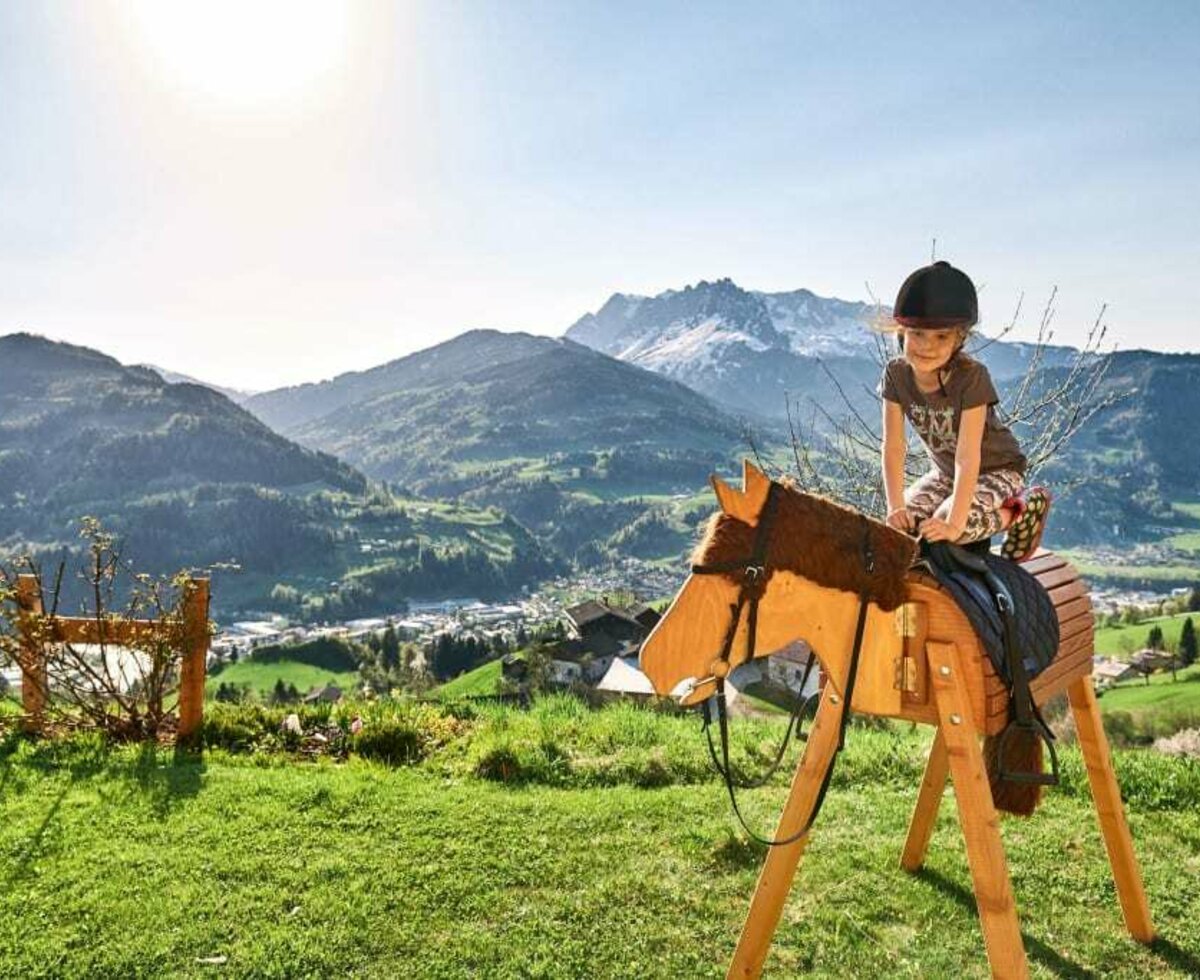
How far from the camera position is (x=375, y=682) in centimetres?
6025

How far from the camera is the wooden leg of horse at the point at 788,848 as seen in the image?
3467 mm

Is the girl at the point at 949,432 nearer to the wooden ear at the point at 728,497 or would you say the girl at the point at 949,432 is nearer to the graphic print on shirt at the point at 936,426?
the graphic print on shirt at the point at 936,426

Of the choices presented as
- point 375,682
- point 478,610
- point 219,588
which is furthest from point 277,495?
point 375,682

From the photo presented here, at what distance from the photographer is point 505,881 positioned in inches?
207

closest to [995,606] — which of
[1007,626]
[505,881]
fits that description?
[1007,626]

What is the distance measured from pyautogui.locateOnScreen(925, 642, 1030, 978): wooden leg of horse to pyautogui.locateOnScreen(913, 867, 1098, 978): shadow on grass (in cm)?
148

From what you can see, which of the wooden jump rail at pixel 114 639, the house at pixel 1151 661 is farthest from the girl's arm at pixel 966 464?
the house at pixel 1151 661

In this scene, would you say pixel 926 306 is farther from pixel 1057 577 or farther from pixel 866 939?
pixel 866 939

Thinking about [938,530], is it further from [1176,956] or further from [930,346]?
[1176,956]

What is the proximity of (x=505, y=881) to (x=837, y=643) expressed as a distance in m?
3.27

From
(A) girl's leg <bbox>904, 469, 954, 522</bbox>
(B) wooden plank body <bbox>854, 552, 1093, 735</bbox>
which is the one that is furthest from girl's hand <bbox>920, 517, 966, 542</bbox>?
(A) girl's leg <bbox>904, 469, 954, 522</bbox>

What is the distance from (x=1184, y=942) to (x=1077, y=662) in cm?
204

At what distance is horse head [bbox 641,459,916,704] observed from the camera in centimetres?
308

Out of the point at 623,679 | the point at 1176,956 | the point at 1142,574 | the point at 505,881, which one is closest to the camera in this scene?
the point at 1176,956
